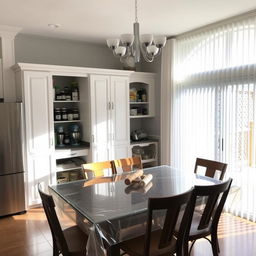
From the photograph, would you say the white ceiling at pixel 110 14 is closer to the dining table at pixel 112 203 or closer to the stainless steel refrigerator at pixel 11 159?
the stainless steel refrigerator at pixel 11 159

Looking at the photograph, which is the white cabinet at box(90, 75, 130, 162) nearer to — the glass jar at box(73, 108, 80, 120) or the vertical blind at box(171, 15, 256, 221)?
the glass jar at box(73, 108, 80, 120)

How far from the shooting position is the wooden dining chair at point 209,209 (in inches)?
79.0

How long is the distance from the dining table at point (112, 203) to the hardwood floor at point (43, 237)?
1.04ft

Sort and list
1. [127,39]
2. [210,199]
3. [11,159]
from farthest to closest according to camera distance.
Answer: [11,159], [127,39], [210,199]

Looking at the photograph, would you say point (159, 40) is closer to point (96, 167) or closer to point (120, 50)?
point (120, 50)

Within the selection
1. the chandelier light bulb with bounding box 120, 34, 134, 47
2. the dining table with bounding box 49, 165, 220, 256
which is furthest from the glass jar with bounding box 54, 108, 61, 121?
the chandelier light bulb with bounding box 120, 34, 134, 47

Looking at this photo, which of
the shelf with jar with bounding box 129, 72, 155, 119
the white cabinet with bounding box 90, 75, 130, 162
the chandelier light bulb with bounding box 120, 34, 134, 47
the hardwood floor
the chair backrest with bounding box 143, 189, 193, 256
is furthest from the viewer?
the shelf with jar with bounding box 129, 72, 155, 119

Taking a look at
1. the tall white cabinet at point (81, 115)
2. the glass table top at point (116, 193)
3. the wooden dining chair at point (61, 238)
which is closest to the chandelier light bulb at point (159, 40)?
the glass table top at point (116, 193)

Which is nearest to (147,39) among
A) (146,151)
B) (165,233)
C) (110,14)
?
(110,14)

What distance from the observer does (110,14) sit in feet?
10.6

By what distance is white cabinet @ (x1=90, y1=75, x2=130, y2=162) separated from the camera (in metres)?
4.26

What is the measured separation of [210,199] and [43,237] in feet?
6.63

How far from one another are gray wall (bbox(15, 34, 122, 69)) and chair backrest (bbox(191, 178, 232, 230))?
3286mm

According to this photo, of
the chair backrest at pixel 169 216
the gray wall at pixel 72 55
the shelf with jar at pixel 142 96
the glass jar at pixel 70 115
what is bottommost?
the chair backrest at pixel 169 216
